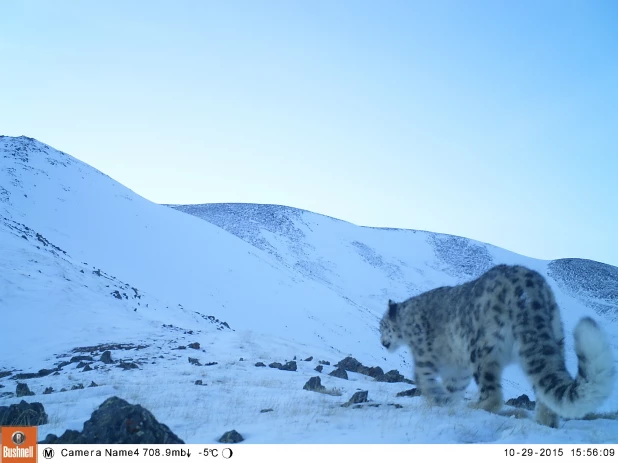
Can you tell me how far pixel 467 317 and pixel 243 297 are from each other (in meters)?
35.7

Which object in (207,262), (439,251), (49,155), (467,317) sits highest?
(49,155)

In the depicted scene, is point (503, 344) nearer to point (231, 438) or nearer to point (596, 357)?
point (596, 357)

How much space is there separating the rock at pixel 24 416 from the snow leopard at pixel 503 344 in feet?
22.2

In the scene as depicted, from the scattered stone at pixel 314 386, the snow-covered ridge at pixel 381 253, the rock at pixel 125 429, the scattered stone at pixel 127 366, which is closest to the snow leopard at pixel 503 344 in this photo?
the scattered stone at pixel 314 386

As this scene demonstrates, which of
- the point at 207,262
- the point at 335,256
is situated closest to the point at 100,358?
the point at 207,262

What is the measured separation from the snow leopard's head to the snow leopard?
0.51 m

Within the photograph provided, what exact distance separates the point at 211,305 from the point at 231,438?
34.1 m

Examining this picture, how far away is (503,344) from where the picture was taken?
7.04m

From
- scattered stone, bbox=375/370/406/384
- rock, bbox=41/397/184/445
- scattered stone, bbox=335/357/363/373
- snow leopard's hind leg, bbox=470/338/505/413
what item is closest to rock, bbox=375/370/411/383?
scattered stone, bbox=375/370/406/384

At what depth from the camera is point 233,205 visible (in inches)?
3728

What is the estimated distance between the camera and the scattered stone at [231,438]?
6.17m

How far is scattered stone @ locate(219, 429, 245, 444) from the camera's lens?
6.17m

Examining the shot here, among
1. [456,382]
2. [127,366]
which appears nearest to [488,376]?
[456,382]

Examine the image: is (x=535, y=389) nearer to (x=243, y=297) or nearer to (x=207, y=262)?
(x=243, y=297)
